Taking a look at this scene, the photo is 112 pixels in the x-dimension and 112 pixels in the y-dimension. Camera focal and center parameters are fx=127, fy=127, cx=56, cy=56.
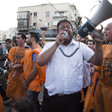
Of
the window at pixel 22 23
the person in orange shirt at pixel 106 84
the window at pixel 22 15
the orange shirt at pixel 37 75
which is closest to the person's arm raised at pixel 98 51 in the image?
the person in orange shirt at pixel 106 84

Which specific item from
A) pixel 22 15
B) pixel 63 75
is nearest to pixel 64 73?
pixel 63 75

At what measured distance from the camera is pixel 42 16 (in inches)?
1350

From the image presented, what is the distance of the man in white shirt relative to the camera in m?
1.49

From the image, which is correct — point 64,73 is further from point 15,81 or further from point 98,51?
point 15,81

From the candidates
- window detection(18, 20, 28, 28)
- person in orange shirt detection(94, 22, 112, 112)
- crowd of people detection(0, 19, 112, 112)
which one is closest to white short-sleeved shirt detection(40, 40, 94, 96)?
crowd of people detection(0, 19, 112, 112)

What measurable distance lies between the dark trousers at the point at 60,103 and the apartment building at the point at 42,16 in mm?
31090

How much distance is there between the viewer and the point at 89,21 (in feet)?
4.62

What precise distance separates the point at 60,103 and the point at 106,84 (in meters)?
0.83

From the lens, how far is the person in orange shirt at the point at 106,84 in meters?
1.85

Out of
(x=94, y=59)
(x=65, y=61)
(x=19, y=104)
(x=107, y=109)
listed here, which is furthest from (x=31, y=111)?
(x=107, y=109)

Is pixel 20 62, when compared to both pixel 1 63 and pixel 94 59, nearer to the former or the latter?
pixel 94 59

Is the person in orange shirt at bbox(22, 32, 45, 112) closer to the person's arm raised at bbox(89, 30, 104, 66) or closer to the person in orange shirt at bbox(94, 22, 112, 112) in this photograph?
the person in orange shirt at bbox(94, 22, 112, 112)

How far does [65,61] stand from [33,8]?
37.2m

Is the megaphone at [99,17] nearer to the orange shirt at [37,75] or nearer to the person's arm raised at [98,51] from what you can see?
the person's arm raised at [98,51]
